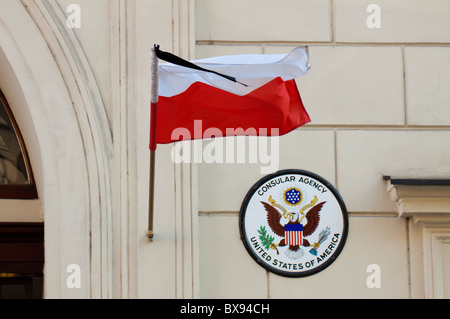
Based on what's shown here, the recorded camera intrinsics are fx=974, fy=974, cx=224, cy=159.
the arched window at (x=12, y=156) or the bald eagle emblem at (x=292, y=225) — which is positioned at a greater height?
the arched window at (x=12, y=156)

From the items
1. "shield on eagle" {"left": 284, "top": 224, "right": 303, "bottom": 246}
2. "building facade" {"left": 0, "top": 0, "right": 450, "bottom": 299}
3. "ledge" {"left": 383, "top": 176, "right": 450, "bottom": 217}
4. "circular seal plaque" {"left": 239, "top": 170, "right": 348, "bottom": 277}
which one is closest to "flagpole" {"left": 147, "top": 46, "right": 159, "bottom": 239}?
"building facade" {"left": 0, "top": 0, "right": 450, "bottom": 299}

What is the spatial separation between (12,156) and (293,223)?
235cm

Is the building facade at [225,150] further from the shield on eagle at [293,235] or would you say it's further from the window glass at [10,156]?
the window glass at [10,156]

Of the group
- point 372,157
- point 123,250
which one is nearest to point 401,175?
point 372,157

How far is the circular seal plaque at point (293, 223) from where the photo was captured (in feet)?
23.0

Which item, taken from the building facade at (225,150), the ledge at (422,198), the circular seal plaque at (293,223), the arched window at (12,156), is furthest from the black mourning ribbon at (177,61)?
the arched window at (12,156)

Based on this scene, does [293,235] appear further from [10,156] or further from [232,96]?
[10,156]

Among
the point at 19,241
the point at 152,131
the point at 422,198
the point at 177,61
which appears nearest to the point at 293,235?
the point at 422,198

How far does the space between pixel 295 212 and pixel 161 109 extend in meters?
1.32

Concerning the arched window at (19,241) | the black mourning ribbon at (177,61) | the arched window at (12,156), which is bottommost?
the arched window at (19,241)

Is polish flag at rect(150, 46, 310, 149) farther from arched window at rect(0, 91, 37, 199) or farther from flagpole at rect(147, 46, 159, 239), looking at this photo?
arched window at rect(0, 91, 37, 199)

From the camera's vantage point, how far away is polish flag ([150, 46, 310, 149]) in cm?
633

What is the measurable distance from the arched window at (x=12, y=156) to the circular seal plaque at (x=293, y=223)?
6.06ft

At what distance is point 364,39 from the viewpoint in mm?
7289
